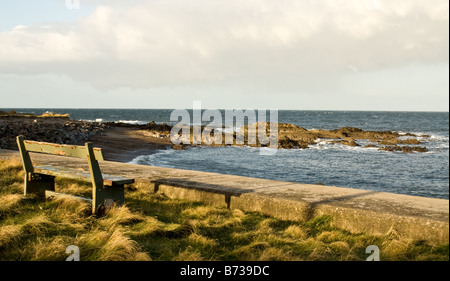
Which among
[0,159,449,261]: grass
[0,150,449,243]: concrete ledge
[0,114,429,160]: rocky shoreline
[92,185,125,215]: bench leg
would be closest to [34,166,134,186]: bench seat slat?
[92,185,125,215]: bench leg

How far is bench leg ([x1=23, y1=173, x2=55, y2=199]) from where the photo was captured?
18.6ft

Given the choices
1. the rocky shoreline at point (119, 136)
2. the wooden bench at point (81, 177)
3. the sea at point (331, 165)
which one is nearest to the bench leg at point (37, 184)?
the wooden bench at point (81, 177)

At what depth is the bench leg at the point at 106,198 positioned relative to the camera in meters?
4.78

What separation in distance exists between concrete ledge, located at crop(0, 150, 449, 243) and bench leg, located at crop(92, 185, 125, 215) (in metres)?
1.11

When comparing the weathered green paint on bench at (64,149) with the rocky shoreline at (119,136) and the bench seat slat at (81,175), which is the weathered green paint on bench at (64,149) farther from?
the rocky shoreline at (119,136)

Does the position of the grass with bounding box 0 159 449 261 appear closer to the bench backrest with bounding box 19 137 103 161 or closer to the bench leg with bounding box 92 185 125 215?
the bench leg with bounding box 92 185 125 215

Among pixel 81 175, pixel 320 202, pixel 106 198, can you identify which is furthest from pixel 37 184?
pixel 320 202

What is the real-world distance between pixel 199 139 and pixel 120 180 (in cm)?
2342

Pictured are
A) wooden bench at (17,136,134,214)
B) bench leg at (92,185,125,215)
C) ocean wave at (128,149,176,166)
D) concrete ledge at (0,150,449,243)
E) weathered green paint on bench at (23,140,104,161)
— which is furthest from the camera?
ocean wave at (128,149,176,166)

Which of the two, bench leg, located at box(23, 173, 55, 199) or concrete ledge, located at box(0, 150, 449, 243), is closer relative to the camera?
concrete ledge, located at box(0, 150, 449, 243)

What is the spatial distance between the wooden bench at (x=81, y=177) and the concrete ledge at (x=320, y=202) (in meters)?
1.21

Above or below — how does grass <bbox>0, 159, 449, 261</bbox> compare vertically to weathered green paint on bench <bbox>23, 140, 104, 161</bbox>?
below

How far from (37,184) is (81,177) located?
114 cm

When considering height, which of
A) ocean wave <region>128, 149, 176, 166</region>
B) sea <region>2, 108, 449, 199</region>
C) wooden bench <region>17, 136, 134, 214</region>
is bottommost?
sea <region>2, 108, 449, 199</region>
